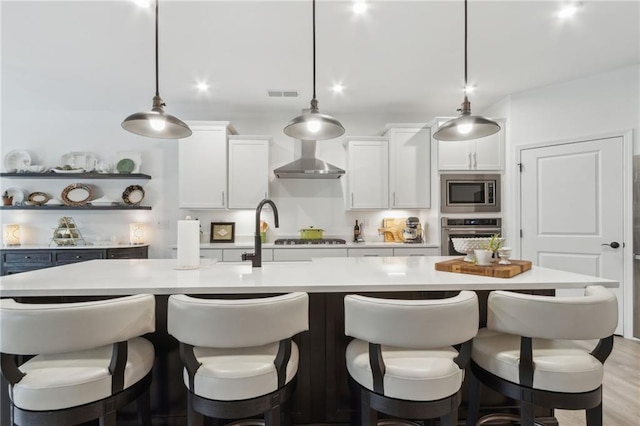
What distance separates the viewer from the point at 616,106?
319 cm

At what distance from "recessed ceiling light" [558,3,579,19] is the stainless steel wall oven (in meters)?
2.12

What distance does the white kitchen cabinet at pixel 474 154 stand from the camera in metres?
3.80

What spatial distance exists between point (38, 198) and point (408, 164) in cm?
490

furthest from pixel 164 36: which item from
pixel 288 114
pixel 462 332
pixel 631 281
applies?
pixel 631 281

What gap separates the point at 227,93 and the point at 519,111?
346 cm

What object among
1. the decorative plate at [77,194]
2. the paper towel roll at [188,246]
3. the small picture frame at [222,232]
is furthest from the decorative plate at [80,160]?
the paper towel roll at [188,246]

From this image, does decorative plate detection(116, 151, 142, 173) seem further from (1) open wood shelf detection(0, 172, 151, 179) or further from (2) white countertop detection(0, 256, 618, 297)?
(2) white countertop detection(0, 256, 618, 297)

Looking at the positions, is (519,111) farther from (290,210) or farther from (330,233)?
(290,210)

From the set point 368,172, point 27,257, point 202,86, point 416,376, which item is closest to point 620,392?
point 416,376

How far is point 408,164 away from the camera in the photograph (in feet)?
13.2

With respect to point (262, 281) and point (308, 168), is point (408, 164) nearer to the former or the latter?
point (308, 168)

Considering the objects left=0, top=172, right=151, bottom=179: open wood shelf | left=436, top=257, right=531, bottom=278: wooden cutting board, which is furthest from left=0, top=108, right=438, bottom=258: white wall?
left=436, top=257, right=531, bottom=278: wooden cutting board

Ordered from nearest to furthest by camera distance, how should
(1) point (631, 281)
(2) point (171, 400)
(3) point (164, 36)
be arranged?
(2) point (171, 400)
(3) point (164, 36)
(1) point (631, 281)

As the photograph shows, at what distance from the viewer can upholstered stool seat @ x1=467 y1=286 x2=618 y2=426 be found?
1.16m
